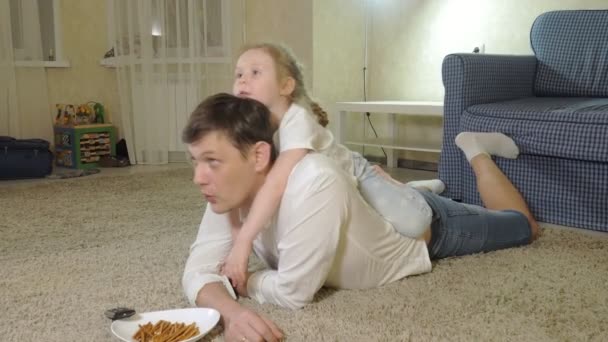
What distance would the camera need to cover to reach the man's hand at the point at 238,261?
46.8 inches

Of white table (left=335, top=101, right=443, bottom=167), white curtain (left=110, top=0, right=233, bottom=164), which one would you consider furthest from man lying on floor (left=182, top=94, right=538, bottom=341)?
white curtain (left=110, top=0, right=233, bottom=164)

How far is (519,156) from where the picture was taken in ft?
6.73

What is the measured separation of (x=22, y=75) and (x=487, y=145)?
2.84m

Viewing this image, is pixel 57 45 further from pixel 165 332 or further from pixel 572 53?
pixel 165 332

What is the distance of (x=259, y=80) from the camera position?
4.37 feet

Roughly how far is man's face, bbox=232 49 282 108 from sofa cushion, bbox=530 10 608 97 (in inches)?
64.3

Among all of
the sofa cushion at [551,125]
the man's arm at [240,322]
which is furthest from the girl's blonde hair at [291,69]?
the sofa cushion at [551,125]

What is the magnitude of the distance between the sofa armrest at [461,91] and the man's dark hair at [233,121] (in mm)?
1168

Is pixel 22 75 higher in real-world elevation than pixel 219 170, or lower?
higher

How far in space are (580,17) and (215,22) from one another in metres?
2.08

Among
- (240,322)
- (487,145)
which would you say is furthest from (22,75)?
(240,322)

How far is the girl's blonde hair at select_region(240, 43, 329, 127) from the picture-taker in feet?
4.47

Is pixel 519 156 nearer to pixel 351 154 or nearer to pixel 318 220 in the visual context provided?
pixel 351 154

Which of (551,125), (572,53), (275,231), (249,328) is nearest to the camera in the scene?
(249,328)
